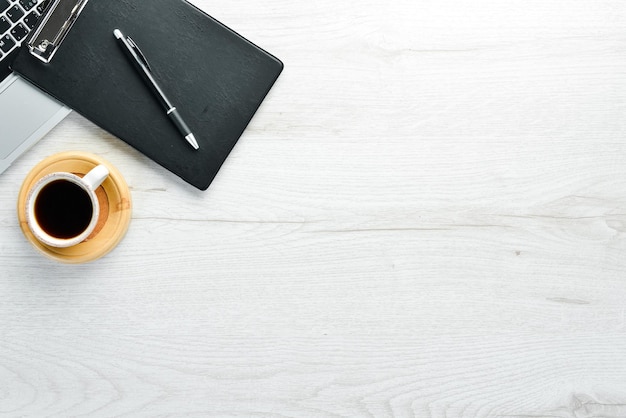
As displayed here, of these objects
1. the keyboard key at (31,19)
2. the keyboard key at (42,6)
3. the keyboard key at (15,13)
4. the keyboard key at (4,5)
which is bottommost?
the keyboard key at (31,19)

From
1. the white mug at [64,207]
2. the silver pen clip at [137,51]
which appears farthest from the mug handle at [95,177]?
the silver pen clip at [137,51]

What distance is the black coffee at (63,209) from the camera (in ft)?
2.06

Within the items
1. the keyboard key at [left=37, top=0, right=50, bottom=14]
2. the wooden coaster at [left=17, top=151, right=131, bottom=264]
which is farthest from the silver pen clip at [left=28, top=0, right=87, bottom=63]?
the wooden coaster at [left=17, top=151, right=131, bottom=264]

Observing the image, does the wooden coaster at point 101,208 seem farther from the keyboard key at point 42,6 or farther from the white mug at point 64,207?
the keyboard key at point 42,6

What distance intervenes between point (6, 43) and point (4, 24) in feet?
0.06

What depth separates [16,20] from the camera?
641 millimetres

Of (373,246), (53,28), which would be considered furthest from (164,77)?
(373,246)

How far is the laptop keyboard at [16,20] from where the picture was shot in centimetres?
63

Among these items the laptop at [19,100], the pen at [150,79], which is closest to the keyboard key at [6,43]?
the laptop at [19,100]

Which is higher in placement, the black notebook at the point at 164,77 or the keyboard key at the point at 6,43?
the keyboard key at the point at 6,43

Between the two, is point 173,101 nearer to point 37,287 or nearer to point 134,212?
point 134,212

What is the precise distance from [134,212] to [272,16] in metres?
0.27

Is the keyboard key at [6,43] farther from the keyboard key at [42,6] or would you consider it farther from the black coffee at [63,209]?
the black coffee at [63,209]

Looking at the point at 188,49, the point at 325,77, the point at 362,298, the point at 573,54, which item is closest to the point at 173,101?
the point at 188,49
